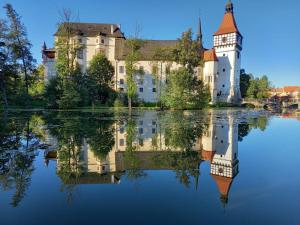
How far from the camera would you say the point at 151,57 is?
5712 centimetres

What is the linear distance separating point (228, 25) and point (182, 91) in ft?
113

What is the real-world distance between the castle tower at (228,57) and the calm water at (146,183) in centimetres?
5290

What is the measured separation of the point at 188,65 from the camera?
125 feet

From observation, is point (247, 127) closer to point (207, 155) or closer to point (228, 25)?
point (207, 155)

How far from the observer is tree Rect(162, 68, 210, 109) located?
3588cm

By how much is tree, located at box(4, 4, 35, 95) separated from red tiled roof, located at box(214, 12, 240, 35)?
4420 centimetres

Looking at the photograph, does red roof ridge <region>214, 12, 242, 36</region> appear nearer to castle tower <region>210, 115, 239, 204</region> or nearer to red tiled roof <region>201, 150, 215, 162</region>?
castle tower <region>210, 115, 239, 204</region>

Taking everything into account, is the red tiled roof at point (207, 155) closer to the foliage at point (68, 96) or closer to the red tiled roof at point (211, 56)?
the foliage at point (68, 96)

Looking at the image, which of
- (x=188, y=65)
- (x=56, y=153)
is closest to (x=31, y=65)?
(x=188, y=65)

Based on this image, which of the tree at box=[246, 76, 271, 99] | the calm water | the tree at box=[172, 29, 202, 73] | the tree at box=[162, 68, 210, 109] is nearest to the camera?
the calm water

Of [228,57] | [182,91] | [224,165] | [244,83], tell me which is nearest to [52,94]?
[182,91]

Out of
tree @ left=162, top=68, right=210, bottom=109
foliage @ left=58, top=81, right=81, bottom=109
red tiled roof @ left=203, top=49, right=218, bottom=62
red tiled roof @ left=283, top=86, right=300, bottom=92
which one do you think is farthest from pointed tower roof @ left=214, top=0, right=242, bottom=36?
red tiled roof @ left=283, top=86, right=300, bottom=92

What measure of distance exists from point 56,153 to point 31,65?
40.6 metres

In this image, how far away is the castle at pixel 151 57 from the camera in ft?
187
